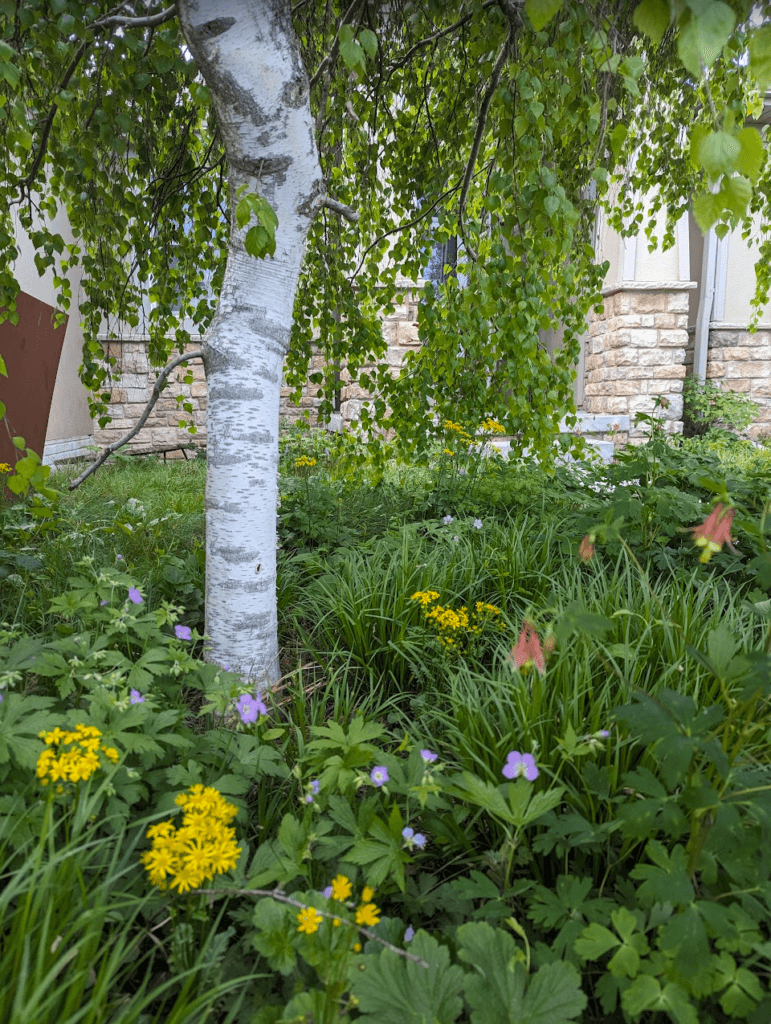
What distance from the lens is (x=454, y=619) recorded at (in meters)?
1.96

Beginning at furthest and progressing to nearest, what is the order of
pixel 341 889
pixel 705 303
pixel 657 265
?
1. pixel 705 303
2. pixel 657 265
3. pixel 341 889

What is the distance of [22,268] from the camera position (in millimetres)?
4816

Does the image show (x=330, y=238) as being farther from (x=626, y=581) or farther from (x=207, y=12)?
(x=626, y=581)

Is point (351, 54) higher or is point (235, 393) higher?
point (351, 54)

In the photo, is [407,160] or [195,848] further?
[407,160]

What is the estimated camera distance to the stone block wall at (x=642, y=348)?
7027 mm

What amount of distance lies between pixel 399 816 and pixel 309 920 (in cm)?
31

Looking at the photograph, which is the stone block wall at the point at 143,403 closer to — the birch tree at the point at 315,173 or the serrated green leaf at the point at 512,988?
the birch tree at the point at 315,173

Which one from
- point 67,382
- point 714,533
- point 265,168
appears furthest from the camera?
point 67,382

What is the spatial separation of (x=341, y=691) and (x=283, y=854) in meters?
0.91

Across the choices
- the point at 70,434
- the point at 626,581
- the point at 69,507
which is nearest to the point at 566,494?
the point at 626,581

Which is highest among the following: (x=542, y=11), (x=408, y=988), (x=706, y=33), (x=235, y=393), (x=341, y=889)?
(x=542, y=11)

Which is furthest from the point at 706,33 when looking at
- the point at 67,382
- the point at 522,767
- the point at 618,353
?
the point at 618,353

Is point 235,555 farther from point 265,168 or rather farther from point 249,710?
point 265,168
